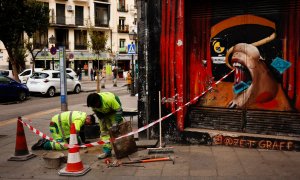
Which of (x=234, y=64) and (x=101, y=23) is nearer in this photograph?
(x=234, y=64)

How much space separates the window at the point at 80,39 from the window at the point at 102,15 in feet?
10.0

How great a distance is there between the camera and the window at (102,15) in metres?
51.8

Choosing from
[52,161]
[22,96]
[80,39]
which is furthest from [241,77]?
[80,39]

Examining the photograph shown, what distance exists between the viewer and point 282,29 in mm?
7656

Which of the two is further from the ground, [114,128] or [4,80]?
[4,80]

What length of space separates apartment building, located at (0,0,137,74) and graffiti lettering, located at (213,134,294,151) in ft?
123

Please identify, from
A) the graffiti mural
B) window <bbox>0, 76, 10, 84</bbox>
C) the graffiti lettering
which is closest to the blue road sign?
the graffiti mural

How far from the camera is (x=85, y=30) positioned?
5012 centimetres

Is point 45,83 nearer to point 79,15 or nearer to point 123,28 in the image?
point 79,15

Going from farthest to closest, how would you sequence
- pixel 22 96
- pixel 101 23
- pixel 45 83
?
1. pixel 101 23
2. pixel 45 83
3. pixel 22 96

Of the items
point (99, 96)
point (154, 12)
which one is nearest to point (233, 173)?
point (99, 96)

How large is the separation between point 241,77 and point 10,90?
14.8m

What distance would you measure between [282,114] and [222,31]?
2.23 meters

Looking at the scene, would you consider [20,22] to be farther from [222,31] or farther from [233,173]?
[233,173]
